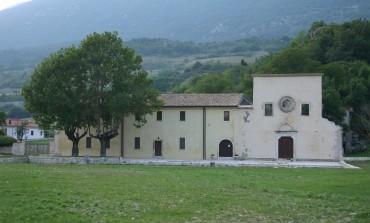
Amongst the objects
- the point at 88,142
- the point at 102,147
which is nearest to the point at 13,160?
the point at 102,147

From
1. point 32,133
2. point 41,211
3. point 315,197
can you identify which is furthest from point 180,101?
point 32,133

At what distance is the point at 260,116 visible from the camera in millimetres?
58000

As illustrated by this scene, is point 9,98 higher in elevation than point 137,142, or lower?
higher

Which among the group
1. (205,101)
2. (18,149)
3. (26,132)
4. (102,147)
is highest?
(205,101)

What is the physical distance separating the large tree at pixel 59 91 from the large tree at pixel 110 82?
90cm

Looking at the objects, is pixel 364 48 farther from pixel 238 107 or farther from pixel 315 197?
pixel 315 197

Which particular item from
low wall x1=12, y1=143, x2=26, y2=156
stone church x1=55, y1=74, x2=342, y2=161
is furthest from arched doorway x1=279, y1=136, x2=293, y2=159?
low wall x1=12, y1=143, x2=26, y2=156

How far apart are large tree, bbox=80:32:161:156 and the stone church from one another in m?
4.26

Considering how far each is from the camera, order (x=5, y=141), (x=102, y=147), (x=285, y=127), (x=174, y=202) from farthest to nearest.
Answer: (x=5, y=141), (x=285, y=127), (x=102, y=147), (x=174, y=202)

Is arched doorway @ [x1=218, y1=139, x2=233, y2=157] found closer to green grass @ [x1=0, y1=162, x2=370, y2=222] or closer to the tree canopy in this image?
the tree canopy

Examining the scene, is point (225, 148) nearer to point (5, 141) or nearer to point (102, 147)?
point (102, 147)

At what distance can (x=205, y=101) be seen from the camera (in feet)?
197

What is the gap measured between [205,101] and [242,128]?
4.98 m

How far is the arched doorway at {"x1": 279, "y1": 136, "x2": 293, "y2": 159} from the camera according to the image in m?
57.2
